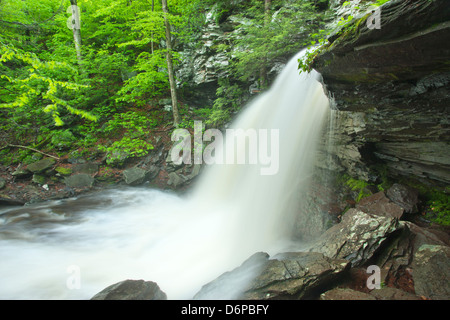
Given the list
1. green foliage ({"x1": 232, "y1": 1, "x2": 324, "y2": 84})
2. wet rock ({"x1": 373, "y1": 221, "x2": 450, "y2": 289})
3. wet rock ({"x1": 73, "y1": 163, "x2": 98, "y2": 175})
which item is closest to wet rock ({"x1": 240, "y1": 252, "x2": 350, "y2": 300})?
wet rock ({"x1": 373, "y1": 221, "x2": 450, "y2": 289})

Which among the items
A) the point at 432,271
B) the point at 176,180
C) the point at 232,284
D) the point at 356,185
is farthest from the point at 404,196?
the point at 176,180

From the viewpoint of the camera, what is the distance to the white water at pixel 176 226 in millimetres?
4113

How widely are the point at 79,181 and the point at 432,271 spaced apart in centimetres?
1008

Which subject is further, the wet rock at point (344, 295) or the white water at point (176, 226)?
the white water at point (176, 226)

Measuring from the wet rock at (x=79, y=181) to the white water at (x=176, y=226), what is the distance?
82 cm

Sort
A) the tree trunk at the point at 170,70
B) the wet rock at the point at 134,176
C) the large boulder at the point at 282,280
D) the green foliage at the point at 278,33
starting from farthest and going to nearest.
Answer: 1. the tree trunk at the point at 170,70
2. the wet rock at the point at 134,176
3. the green foliage at the point at 278,33
4. the large boulder at the point at 282,280

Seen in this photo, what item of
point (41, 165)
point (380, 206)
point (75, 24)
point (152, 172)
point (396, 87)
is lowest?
point (380, 206)

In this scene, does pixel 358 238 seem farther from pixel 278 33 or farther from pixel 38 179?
pixel 38 179

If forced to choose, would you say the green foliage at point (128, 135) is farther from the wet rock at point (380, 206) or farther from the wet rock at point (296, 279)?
the wet rock at point (380, 206)

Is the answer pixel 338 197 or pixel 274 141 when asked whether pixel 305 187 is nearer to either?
pixel 338 197

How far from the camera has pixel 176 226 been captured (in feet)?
21.0

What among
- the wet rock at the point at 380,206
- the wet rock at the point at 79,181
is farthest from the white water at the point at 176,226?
the wet rock at the point at 380,206

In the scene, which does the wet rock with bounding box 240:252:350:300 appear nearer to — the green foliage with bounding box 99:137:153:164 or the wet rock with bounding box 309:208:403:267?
the wet rock with bounding box 309:208:403:267

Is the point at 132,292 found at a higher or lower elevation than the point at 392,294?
lower
